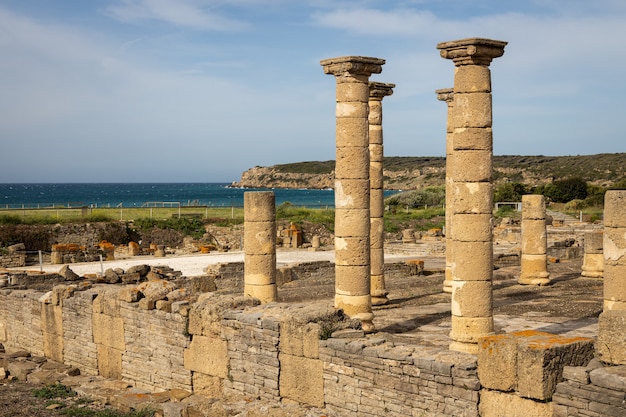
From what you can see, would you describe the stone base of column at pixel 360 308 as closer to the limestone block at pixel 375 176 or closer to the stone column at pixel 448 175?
the limestone block at pixel 375 176

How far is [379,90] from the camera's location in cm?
1748

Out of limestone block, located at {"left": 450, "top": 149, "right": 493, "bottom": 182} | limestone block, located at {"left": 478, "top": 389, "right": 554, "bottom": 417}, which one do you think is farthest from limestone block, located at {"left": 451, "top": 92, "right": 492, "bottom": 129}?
limestone block, located at {"left": 478, "top": 389, "right": 554, "bottom": 417}

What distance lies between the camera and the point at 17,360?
669 inches

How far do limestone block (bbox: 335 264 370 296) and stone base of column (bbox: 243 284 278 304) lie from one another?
6.11ft

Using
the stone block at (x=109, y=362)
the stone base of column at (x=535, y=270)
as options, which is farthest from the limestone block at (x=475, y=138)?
the stone base of column at (x=535, y=270)

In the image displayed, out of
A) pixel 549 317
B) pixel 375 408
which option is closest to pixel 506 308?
pixel 549 317

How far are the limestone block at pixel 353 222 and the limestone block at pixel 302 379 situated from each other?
294cm

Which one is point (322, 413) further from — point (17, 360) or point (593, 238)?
point (593, 238)

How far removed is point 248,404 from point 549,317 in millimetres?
6520

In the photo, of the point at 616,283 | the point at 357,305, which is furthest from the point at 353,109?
the point at 616,283

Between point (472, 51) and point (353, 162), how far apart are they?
130 inches

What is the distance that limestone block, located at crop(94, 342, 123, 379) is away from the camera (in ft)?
51.1

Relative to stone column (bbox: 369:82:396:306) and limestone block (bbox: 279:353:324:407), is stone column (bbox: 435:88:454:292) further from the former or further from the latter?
limestone block (bbox: 279:353:324:407)

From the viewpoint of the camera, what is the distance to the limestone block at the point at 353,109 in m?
14.2
